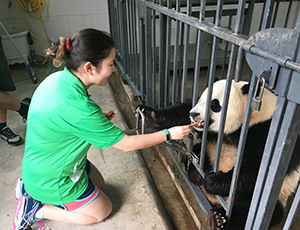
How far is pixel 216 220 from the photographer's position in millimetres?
1204

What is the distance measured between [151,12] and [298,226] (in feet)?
5.60

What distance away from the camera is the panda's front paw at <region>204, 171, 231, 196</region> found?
121cm

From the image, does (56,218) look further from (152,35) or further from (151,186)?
(152,35)

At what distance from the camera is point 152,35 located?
181 cm

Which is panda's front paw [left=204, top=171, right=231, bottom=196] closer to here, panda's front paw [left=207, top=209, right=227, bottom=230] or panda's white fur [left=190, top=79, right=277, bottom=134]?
panda's front paw [left=207, top=209, right=227, bottom=230]

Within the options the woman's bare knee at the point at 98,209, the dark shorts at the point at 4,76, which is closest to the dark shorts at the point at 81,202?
the woman's bare knee at the point at 98,209

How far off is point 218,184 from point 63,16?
364 centimetres

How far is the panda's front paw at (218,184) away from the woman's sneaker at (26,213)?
0.96 meters

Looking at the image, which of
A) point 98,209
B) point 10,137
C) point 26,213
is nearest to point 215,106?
point 98,209

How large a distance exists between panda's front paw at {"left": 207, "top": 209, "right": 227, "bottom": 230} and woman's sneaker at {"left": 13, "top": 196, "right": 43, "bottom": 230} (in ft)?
3.12

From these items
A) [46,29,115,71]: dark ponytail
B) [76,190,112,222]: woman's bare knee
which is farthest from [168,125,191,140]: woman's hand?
[76,190,112,222]: woman's bare knee

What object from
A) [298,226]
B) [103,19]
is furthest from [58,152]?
[103,19]

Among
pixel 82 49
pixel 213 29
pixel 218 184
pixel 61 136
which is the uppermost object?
pixel 213 29

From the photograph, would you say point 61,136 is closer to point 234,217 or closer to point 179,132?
point 179,132
